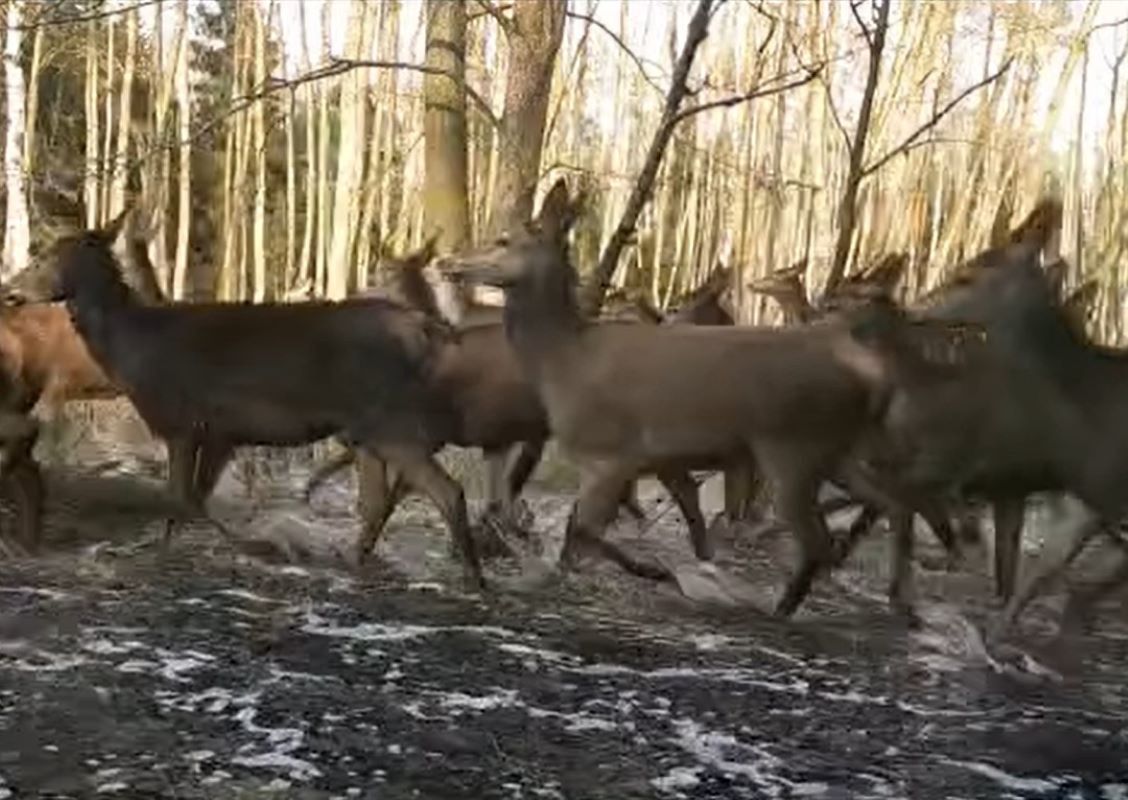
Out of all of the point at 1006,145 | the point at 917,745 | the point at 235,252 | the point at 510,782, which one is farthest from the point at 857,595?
the point at 1006,145

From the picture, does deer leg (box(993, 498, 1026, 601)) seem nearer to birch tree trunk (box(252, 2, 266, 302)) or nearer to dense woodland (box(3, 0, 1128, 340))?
dense woodland (box(3, 0, 1128, 340))

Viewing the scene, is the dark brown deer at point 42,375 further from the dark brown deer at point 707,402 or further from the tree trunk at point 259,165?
the tree trunk at point 259,165

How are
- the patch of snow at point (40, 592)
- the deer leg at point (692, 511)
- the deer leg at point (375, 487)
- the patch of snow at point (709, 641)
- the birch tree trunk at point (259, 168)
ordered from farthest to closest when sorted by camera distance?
the birch tree trunk at point (259, 168) < the deer leg at point (692, 511) < the deer leg at point (375, 487) < the patch of snow at point (40, 592) < the patch of snow at point (709, 641)

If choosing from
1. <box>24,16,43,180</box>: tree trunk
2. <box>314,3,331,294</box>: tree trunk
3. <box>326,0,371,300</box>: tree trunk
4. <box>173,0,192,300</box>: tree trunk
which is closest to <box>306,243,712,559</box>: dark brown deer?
<box>24,16,43,180</box>: tree trunk

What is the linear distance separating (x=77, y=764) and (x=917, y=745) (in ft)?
8.24

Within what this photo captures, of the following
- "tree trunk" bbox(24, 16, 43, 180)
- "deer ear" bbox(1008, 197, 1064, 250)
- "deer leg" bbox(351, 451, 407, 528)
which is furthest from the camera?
"tree trunk" bbox(24, 16, 43, 180)

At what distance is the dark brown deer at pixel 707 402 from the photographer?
25.7 feet

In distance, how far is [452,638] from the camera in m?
7.29

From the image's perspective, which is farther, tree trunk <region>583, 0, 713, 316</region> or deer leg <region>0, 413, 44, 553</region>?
tree trunk <region>583, 0, 713, 316</region>

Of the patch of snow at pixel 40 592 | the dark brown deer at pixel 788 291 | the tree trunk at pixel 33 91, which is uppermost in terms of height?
the tree trunk at pixel 33 91

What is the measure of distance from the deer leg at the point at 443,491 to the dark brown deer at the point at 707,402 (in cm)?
50

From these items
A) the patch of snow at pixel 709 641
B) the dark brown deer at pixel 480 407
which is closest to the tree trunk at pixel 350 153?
the dark brown deer at pixel 480 407

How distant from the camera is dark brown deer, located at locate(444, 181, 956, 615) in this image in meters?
7.84

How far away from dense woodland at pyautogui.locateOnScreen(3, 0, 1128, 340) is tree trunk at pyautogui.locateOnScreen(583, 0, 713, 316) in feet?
28.8
